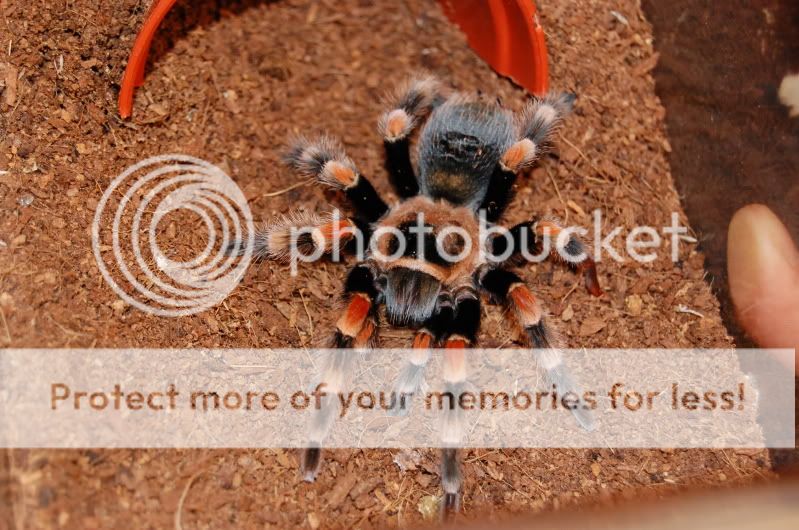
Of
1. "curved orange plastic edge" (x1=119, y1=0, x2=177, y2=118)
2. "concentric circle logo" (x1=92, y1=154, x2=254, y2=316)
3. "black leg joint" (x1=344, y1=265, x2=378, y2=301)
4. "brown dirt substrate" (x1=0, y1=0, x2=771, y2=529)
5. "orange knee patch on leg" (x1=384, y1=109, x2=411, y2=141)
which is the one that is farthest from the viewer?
"orange knee patch on leg" (x1=384, y1=109, x2=411, y2=141)

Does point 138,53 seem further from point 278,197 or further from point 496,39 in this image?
point 496,39

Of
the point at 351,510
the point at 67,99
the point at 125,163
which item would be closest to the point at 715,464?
the point at 351,510

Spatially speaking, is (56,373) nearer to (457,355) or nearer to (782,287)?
(457,355)
